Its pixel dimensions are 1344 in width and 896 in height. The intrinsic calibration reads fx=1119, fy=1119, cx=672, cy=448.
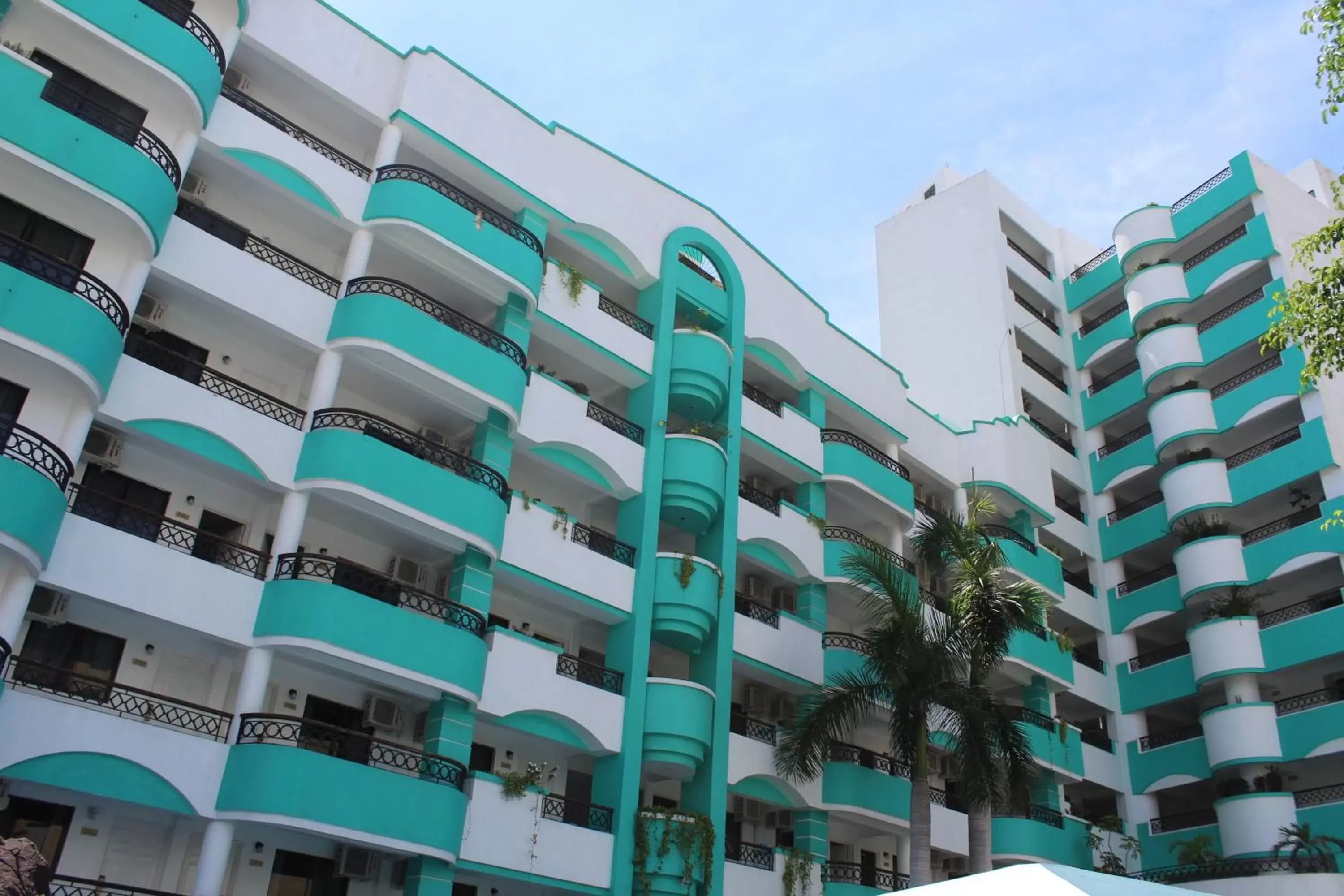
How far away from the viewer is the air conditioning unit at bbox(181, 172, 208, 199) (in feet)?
68.1

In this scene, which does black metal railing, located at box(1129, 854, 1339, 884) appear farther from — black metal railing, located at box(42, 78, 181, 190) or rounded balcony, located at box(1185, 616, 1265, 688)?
black metal railing, located at box(42, 78, 181, 190)

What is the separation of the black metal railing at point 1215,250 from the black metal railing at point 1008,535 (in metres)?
12.1

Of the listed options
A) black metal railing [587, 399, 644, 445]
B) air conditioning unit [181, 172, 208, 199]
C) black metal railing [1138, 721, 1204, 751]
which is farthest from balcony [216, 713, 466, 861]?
black metal railing [1138, 721, 1204, 751]

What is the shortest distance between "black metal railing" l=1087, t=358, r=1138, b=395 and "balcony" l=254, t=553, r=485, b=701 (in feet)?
93.3

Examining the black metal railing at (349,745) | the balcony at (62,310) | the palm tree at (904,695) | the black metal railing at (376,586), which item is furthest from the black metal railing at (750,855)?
the balcony at (62,310)

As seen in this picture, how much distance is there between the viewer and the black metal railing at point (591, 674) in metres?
21.8

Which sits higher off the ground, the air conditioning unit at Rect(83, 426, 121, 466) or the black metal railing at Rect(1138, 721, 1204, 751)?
the black metal railing at Rect(1138, 721, 1204, 751)

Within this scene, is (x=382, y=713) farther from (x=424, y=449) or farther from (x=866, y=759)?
(x=866, y=759)

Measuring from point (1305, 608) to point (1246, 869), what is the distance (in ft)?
25.0

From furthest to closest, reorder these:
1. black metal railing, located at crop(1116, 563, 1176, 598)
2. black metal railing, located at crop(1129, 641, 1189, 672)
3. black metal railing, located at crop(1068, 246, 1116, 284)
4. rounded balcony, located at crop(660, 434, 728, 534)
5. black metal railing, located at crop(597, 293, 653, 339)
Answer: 1. black metal railing, located at crop(1068, 246, 1116, 284)
2. black metal railing, located at crop(1116, 563, 1176, 598)
3. black metal railing, located at crop(1129, 641, 1189, 672)
4. black metal railing, located at crop(597, 293, 653, 339)
5. rounded balcony, located at crop(660, 434, 728, 534)

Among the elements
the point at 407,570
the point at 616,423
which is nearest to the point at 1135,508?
the point at 616,423

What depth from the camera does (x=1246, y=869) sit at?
1150 inches

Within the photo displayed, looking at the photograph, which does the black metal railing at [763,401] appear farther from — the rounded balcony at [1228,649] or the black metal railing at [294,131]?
the rounded balcony at [1228,649]

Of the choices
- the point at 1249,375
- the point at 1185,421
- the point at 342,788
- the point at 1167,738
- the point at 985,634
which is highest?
the point at 1249,375
